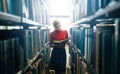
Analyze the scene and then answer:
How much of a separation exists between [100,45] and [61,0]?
6.28 meters

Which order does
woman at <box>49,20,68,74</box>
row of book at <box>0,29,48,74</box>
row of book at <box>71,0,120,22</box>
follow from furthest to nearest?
1. woman at <box>49,20,68,74</box>
2. row of book at <box>0,29,48,74</box>
3. row of book at <box>71,0,120,22</box>

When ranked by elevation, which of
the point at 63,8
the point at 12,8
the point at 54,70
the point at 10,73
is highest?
the point at 63,8

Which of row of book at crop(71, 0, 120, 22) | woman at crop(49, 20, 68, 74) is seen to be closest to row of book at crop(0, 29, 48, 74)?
row of book at crop(71, 0, 120, 22)

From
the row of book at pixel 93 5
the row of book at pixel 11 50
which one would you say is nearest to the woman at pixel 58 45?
the row of book at pixel 93 5

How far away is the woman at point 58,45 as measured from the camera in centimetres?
388

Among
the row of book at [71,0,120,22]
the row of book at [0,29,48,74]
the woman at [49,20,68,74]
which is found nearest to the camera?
the row of book at [71,0,120,22]

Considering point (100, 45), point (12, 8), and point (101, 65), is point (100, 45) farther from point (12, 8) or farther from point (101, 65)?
point (12, 8)

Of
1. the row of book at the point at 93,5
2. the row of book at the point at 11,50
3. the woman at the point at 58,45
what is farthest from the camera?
the woman at the point at 58,45

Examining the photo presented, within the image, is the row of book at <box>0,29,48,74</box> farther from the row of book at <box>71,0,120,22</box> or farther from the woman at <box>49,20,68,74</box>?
the woman at <box>49,20,68,74</box>

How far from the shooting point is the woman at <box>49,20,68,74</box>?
388 cm

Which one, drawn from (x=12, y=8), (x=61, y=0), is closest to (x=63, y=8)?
(x=61, y=0)

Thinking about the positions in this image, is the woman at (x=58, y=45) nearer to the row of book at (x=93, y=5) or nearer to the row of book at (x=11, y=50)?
the row of book at (x=93, y=5)

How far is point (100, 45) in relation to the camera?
1.17 metres

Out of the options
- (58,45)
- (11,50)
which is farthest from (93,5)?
(58,45)
